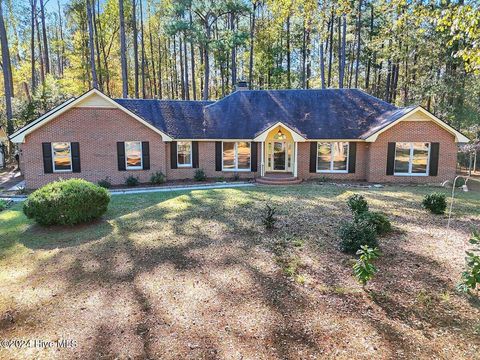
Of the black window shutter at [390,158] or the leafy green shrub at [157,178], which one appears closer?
the black window shutter at [390,158]

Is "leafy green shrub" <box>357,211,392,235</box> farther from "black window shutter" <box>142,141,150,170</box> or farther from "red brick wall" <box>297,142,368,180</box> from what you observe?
"black window shutter" <box>142,141,150,170</box>

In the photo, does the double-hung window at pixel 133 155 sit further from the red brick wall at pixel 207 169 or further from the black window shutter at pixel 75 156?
the black window shutter at pixel 75 156

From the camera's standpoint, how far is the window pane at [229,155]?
61.4 ft

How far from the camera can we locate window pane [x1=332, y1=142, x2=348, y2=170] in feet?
59.1

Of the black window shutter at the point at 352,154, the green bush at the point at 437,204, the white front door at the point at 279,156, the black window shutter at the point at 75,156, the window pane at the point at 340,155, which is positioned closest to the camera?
the green bush at the point at 437,204

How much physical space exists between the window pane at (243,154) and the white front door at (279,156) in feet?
4.21

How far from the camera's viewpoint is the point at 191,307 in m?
5.43

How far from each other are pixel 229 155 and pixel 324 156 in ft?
17.8

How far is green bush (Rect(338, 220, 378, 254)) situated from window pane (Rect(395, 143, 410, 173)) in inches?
450

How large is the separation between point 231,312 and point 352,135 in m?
14.8

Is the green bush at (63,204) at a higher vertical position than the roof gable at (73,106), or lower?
lower

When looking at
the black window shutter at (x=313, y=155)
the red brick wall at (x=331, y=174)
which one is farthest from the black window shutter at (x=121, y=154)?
the black window shutter at (x=313, y=155)

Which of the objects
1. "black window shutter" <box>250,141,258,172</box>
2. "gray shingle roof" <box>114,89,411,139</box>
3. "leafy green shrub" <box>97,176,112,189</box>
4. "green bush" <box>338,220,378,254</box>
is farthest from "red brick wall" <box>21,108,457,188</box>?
"green bush" <box>338,220,378,254</box>

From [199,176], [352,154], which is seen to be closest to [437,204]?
[352,154]
